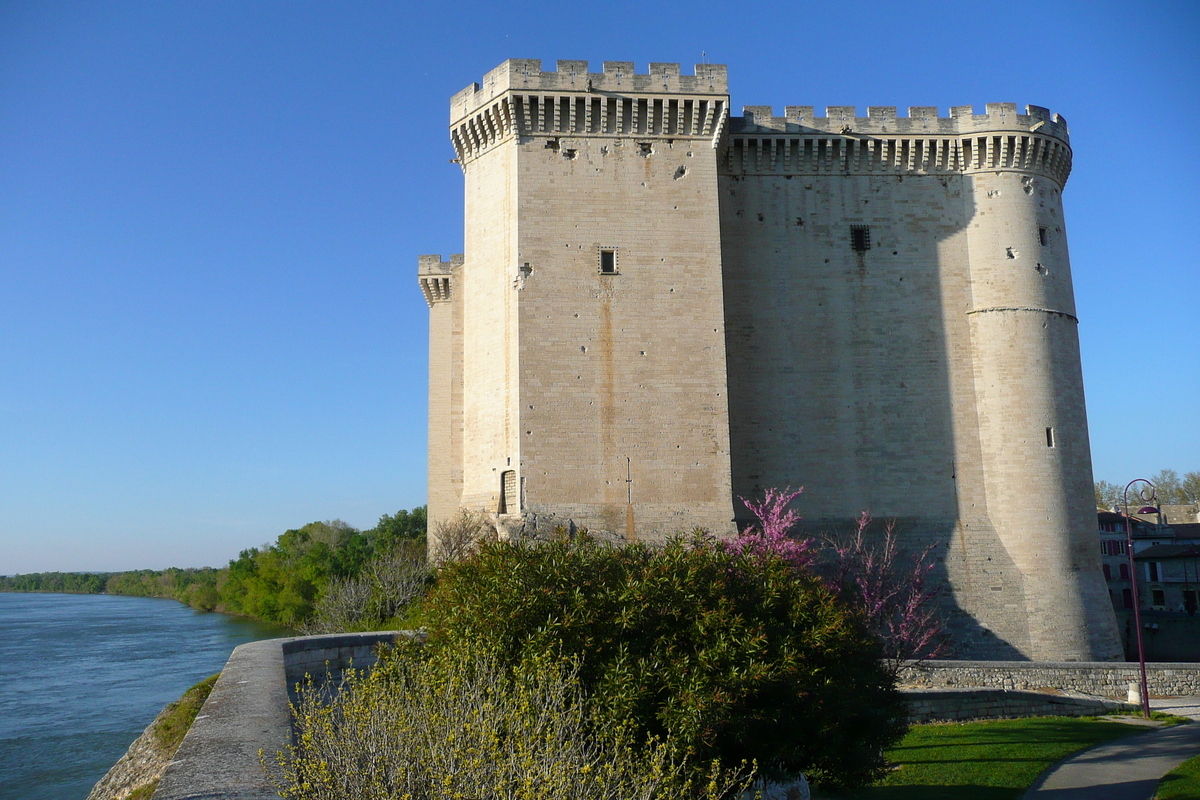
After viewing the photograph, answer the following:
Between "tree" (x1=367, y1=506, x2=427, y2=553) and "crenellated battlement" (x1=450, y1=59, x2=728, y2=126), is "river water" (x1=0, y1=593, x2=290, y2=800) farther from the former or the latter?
"crenellated battlement" (x1=450, y1=59, x2=728, y2=126)

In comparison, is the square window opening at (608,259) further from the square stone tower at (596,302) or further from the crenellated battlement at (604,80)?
the crenellated battlement at (604,80)

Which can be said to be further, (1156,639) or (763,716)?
(1156,639)

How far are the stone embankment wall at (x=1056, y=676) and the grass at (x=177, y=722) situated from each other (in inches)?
391

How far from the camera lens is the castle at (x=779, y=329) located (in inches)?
613

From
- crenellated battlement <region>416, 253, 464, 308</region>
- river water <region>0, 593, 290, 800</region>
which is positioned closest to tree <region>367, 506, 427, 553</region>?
river water <region>0, 593, 290, 800</region>

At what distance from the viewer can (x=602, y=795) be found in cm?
393

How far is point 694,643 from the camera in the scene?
6.73 m

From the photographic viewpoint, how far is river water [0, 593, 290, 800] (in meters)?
15.2

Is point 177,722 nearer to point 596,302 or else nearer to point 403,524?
point 596,302

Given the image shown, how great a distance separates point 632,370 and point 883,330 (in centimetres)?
592

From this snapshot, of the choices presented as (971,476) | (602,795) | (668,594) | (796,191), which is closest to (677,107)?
(796,191)

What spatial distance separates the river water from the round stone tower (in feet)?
56.6

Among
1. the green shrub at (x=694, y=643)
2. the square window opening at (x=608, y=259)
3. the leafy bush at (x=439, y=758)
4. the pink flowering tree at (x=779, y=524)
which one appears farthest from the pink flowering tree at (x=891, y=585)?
the leafy bush at (x=439, y=758)

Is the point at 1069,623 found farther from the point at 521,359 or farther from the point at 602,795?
the point at 602,795
